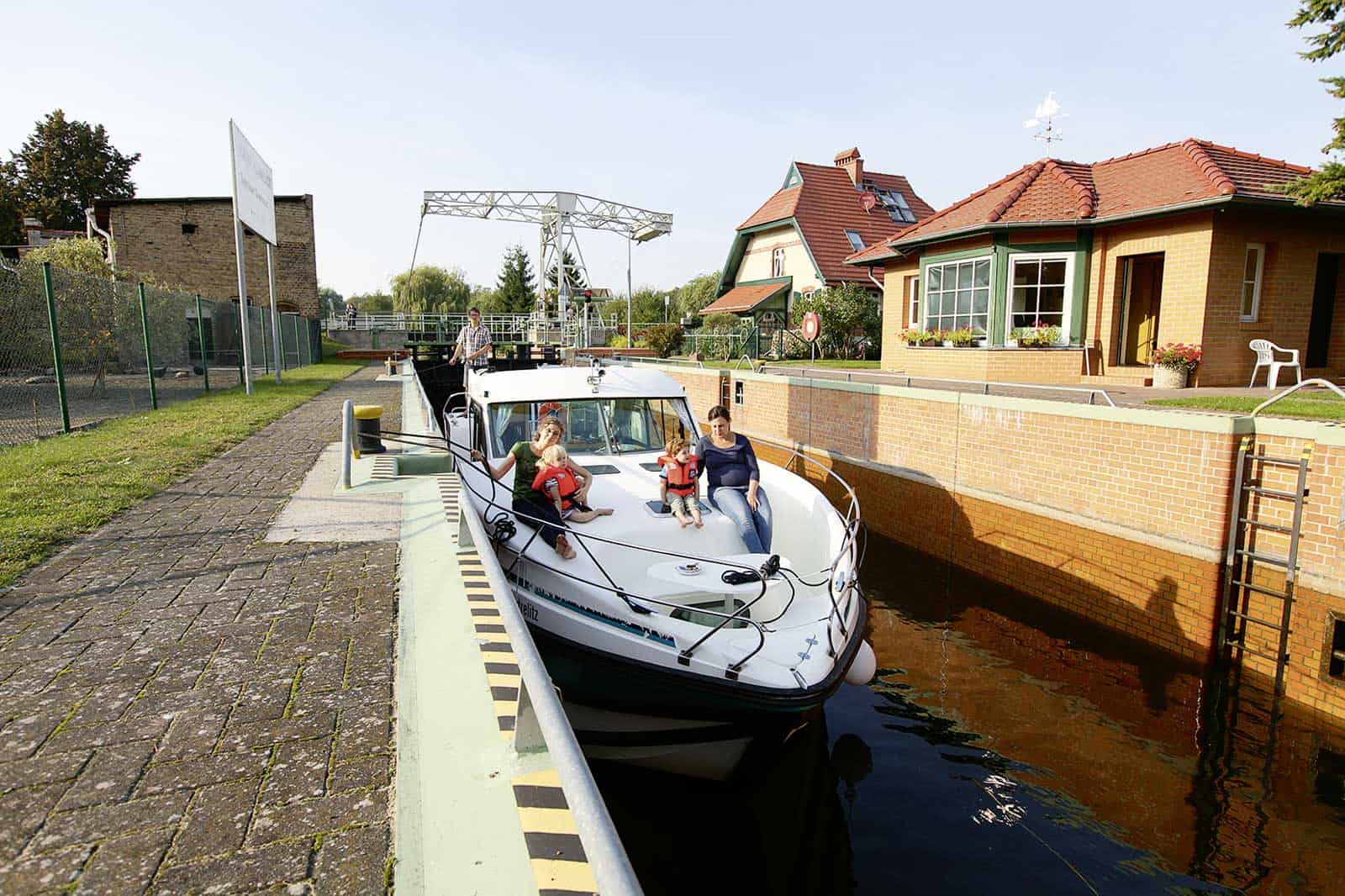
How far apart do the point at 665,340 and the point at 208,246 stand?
24.8 metres

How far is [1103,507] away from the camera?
7.77m

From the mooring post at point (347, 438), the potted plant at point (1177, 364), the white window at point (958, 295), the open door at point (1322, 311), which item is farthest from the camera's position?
the white window at point (958, 295)

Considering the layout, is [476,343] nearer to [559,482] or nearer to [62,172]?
[559,482]

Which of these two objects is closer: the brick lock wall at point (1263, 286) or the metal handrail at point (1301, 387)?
the metal handrail at point (1301, 387)

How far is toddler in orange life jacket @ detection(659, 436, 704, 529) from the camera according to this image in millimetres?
6013

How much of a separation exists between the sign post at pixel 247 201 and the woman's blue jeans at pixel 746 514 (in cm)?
1571

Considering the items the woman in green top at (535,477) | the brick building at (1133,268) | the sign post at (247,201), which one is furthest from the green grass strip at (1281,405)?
the sign post at (247,201)

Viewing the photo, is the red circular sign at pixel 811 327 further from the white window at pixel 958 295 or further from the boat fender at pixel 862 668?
the boat fender at pixel 862 668

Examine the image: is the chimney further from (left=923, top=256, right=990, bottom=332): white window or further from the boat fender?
the boat fender

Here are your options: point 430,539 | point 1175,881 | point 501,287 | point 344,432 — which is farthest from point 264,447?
point 501,287

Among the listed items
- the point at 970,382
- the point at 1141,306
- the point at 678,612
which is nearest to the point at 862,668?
the point at 678,612

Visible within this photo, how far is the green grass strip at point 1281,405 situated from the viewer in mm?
8391

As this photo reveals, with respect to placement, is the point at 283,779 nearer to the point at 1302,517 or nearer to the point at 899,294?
the point at 1302,517

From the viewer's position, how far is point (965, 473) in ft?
31.9
